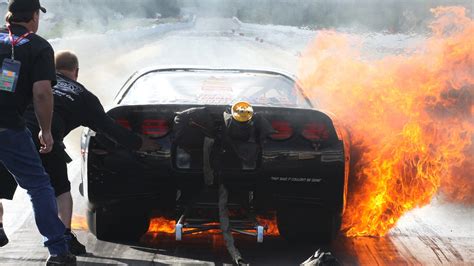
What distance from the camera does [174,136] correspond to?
4852 mm

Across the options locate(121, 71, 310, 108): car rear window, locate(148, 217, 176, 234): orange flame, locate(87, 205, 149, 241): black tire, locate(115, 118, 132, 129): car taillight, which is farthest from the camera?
locate(148, 217, 176, 234): orange flame

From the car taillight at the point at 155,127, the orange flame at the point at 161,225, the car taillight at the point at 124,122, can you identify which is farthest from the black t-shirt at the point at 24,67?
the orange flame at the point at 161,225

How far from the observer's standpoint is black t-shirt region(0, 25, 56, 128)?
415 centimetres

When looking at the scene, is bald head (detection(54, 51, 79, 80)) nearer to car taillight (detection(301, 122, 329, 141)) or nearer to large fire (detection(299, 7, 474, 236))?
car taillight (detection(301, 122, 329, 141))

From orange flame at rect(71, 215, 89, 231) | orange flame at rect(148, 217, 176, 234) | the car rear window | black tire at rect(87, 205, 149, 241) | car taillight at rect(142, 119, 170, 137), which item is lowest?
orange flame at rect(71, 215, 89, 231)

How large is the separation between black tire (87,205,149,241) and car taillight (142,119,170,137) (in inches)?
22.0

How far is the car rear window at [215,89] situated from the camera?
17.9 feet

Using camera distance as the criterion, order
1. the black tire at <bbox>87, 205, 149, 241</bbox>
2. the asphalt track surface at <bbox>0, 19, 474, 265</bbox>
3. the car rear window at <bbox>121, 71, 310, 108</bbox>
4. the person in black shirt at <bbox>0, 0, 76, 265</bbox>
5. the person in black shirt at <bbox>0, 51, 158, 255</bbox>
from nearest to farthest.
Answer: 1. the person in black shirt at <bbox>0, 0, 76, 265</bbox>
2. the person in black shirt at <bbox>0, 51, 158, 255</bbox>
3. the asphalt track surface at <bbox>0, 19, 474, 265</bbox>
4. the black tire at <bbox>87, 205, 149, 241</bbox>
5. the car rear window at <bbox>121, 71, 310, 108</bbox>

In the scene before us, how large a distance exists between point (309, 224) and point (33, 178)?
6.48 ft

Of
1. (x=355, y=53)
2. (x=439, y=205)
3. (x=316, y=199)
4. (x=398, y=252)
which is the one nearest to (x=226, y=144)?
(x=316, y=199)

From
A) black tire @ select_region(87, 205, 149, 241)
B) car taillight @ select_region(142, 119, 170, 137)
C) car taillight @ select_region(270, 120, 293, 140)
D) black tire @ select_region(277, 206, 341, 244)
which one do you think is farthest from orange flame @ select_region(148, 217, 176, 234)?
car taillight @ select_region(270, 120, 293, 140)

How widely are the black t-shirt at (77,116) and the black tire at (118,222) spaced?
567mm

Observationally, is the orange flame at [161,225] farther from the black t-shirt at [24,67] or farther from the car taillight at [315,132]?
the black t-shirt at [24,67]

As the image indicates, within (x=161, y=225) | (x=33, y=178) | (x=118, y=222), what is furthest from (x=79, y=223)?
(x=33, y=178)
